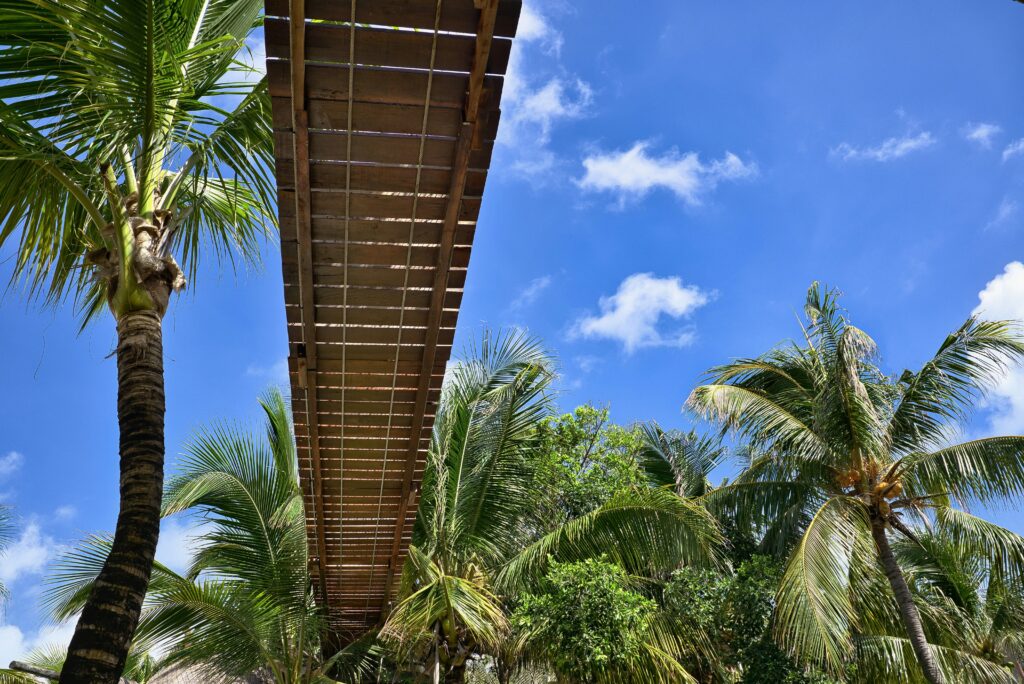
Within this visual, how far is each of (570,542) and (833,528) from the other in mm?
2929

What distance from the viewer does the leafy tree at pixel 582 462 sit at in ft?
33.9

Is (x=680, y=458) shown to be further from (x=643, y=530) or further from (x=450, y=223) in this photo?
(x=450, y=223)

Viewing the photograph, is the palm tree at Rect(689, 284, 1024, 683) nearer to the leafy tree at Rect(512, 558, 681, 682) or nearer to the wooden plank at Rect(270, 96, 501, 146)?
the leafy tree at Rect(512, 558, 681, 682)

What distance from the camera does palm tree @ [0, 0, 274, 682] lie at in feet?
12.5

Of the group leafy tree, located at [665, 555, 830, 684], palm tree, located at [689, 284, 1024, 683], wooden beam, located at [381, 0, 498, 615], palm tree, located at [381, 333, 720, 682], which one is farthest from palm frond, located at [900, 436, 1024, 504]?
wooden beam, located at [381, 0, 498, 615]

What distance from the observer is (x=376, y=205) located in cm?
444

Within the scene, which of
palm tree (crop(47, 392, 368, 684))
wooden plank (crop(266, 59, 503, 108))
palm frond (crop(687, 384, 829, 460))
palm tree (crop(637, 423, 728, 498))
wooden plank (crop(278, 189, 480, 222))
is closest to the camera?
wooden plank (crop(266, 59, 503, 108))

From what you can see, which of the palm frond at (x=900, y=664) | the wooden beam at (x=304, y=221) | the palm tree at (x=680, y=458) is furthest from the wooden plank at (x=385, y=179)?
the palm tree at (x=680, y=458)

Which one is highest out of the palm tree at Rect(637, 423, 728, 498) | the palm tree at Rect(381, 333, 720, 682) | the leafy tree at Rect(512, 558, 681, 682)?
the palm tree at Rect(637, 423, 728, 498)

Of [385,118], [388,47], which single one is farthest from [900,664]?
[388,47]

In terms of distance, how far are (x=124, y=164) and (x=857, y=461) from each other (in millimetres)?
8693

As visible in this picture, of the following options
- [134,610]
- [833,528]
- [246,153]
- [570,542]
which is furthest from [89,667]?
[833,528]

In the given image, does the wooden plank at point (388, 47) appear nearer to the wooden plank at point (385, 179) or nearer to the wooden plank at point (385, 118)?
the wooden plank at point (385, 118)

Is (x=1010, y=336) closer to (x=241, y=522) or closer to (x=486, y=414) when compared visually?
(x=486, y=414)
